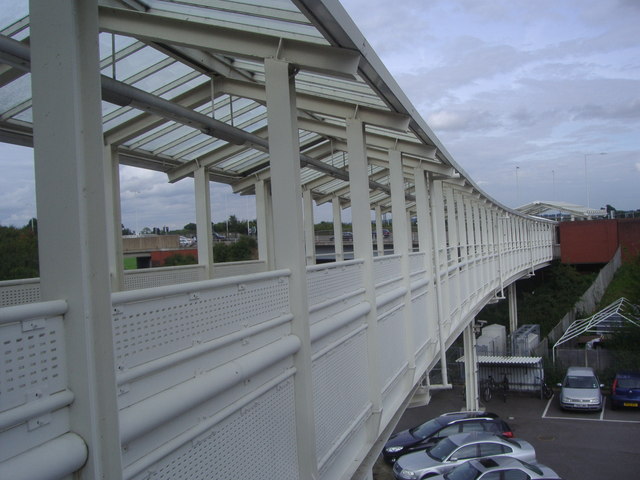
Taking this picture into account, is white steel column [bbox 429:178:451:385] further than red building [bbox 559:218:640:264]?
No

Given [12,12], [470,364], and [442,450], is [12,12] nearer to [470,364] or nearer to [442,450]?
[442,450]

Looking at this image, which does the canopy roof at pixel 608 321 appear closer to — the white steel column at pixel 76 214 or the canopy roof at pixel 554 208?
the canopy roof at pixel 554 208

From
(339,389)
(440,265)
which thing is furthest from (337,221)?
(339,389)

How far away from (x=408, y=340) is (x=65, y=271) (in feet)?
20.9

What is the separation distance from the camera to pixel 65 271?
2176 millimetres

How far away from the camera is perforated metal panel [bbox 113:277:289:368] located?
2598mm

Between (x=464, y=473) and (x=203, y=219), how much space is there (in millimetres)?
7192

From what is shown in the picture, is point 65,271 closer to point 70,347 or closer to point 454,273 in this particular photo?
point 70,347

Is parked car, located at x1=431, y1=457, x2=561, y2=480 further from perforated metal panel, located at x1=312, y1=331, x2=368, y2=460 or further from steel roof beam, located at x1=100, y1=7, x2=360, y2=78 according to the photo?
steel roof beam, located at x1=100, y1=7, x2=360, y2=78

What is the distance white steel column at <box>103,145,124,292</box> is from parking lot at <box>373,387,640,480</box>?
31.1 ft

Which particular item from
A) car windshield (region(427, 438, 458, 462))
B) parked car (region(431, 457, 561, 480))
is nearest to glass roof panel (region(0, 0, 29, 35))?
parked car (region(431, 457, 561, 480))

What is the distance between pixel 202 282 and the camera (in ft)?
10.6

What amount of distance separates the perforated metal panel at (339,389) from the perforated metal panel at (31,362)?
9.45 feet

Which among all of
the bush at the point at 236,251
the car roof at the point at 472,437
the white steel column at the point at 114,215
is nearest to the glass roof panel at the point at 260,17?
the white steel column at the point at 114,215
